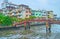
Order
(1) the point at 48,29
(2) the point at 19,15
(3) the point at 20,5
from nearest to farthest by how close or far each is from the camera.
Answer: (1) the point at 48,29 < (2) the point at 19,15 < (3) the point at 20,5

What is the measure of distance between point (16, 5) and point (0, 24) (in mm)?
41269

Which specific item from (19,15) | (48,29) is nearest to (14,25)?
(48,29)

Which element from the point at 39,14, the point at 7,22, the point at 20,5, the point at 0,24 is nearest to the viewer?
the point at 0,24

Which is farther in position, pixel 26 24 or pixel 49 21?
pixel 26 24

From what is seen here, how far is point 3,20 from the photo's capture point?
58.9 meters

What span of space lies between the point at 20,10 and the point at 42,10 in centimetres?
2404

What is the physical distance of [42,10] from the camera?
351 feet

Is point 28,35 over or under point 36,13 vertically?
over

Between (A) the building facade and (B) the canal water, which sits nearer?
(B) the canal water

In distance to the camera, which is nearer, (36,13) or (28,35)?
(28,35)

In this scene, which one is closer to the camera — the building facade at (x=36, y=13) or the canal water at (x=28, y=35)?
the canal water at (x=28, y=35)

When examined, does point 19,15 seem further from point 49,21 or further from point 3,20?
point 49,21

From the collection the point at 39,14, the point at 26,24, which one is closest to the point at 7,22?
the point at 26,24

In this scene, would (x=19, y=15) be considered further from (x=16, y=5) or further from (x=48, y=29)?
(x=48, y=29)
